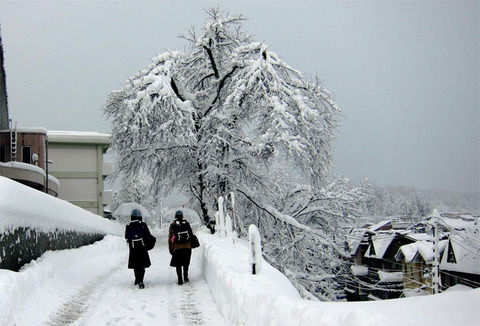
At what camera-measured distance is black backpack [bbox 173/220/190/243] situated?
36.3 ft

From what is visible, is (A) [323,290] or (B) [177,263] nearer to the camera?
(B) [177,263]

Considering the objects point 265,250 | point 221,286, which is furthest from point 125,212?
point 221,286

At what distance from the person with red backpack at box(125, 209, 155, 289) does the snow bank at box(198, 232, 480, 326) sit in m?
3.07

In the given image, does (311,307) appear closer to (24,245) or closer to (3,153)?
(24,245)

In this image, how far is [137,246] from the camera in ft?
35.4

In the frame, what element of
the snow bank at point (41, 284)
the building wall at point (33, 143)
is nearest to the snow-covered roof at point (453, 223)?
the snow bank at point (41, 284)

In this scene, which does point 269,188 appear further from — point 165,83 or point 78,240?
point 78,240

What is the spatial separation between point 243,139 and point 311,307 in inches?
594

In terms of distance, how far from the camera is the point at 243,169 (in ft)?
64.0

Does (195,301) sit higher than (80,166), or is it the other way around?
(80,166)

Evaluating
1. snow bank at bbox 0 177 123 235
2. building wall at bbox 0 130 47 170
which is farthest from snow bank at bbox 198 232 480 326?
building wall at bbox 0 130 47 170

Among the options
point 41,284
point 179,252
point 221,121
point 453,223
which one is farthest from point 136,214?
point 221,121

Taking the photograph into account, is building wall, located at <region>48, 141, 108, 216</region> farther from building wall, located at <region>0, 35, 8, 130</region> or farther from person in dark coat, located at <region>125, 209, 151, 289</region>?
person in dark coat, located at <region>125, 209, 151, 289</region>

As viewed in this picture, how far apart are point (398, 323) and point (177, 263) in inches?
327
